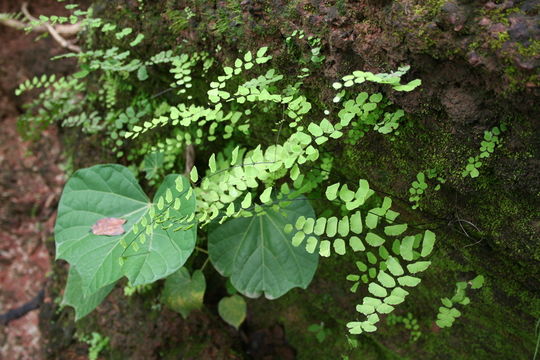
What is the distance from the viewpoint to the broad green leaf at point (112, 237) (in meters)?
1.74

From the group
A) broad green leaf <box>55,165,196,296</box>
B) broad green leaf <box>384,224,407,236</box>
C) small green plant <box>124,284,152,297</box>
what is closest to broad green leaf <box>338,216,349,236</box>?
broad green leaf <box>384,224,407,236</box>

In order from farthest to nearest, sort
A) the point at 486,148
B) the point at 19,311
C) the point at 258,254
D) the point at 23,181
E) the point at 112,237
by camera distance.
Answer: the point at 23,181, the point at 19,311, the point at 258,254, the point at 112,237, the point at 486,148

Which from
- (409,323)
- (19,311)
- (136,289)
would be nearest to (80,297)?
(136,289)

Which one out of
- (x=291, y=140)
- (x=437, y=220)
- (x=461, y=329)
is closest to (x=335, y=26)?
(x=291, y=140)

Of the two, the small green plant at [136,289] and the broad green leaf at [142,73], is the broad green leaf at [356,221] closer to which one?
the broad green leaf at [142,73]

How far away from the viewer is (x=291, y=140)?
145 centimetres

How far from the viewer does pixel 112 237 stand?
6.11 feet

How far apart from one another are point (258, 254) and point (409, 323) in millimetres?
760

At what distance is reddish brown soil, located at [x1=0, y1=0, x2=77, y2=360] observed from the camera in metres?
3.48

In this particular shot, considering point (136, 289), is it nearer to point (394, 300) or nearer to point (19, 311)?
point (19, 311)

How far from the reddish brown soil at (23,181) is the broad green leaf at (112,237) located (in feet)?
5.66

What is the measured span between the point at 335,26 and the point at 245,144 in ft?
2.53

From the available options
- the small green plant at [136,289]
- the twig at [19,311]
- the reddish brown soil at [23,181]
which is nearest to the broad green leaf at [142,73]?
the small green plant at [136,289]

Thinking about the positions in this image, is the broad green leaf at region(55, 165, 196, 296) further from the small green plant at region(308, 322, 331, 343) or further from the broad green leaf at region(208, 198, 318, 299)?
the small green plant at region(308, 322, 331, 343)
